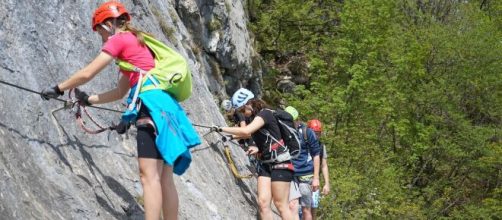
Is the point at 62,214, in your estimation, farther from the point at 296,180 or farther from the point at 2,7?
the point at 296,180

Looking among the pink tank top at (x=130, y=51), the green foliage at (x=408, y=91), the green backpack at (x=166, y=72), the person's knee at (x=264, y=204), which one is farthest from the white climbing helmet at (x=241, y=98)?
the green foliage at (x=408, y=91)

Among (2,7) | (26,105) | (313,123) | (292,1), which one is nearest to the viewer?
(26,105)

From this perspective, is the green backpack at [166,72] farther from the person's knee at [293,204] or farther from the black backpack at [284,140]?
the person's knee at [293,204]

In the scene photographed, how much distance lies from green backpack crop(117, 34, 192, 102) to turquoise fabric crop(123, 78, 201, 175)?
2.1 inches

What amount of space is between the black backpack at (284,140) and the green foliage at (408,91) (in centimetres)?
1429

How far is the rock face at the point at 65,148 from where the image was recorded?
4941 millimetres

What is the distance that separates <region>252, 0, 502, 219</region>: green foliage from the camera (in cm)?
2467

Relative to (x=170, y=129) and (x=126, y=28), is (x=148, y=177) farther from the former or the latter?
(x=126, y=28)

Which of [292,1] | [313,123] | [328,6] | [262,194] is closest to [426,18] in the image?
[328,6]

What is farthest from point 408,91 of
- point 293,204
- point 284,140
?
point 284,140

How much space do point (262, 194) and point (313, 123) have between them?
10.6ft

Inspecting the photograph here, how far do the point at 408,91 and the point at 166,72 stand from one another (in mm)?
24112

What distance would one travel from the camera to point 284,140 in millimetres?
7883

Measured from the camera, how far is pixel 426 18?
30.9 m
